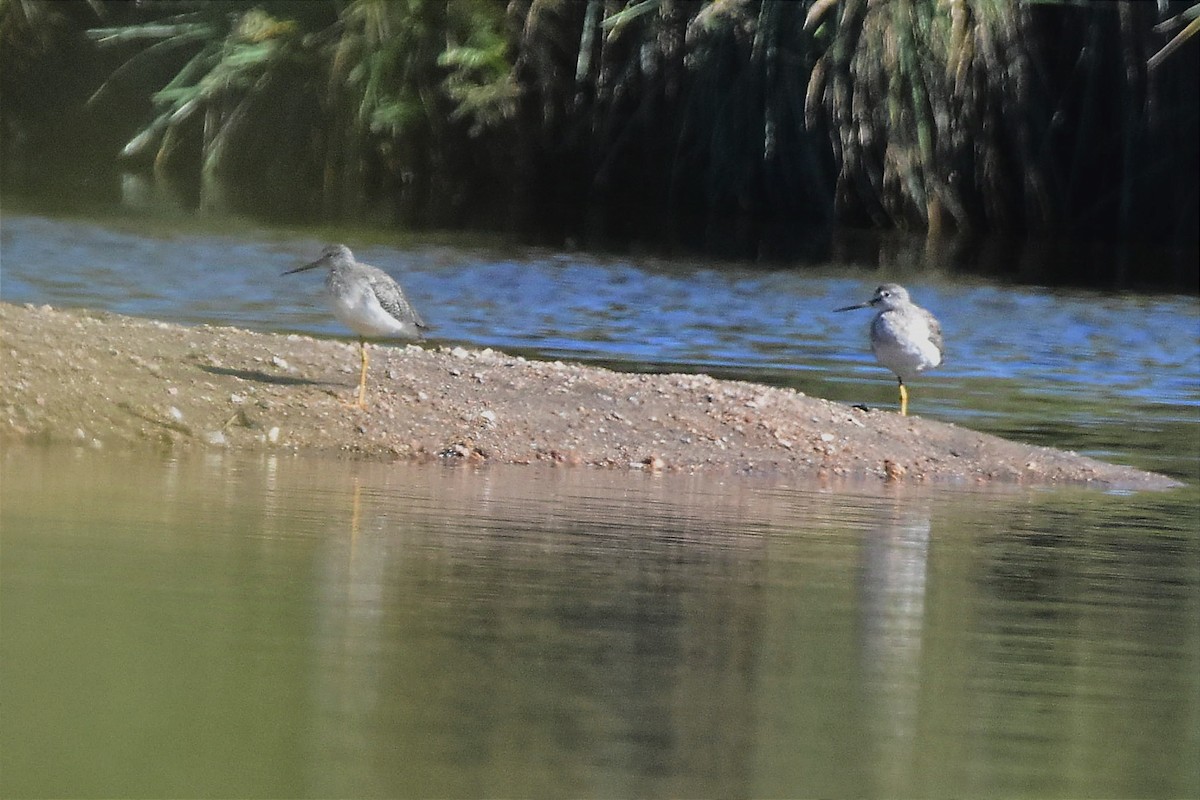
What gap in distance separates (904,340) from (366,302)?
10.8 feet

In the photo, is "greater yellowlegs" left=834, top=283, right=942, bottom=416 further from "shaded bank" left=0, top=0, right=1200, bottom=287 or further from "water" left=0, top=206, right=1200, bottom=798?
"shaded bank" left=0, top=0, right=1200, bottom=287

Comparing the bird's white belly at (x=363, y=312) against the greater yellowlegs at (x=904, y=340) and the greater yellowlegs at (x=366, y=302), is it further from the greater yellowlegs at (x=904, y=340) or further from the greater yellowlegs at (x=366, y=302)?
the greater yellowlegs at (x=904, y=340)

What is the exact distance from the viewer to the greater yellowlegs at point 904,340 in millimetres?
12867

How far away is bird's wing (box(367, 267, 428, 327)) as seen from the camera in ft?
37.9

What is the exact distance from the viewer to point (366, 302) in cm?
1141

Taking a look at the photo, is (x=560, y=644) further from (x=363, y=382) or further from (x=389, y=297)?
(x=389, y=297)

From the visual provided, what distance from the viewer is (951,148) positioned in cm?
2378

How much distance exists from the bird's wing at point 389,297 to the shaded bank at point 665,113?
402 inches

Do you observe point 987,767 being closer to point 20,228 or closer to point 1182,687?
point 1182,687

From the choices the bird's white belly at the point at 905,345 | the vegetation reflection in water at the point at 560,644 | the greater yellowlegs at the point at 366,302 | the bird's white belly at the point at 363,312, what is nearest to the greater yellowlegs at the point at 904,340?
the bird's white belly at the point at 905,345

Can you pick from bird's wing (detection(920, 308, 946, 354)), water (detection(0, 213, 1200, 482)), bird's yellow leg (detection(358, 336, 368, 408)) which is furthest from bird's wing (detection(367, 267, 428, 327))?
bird's wing (detection(920, 308, 946, 354))

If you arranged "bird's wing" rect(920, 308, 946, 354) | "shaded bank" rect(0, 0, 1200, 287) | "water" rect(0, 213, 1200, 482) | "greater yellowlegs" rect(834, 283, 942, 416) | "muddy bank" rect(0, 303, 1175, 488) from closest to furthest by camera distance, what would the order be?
1. "muddy bank" rect(0, 303, 1175, 488)
2. "greater yellowlegs" rect(834, 283, 942, 416)
3. "bird's wing" rect(920, 308, 946, 354)
4. "water" rect(0, 213, 1200, 482)
5. "shaded bank" rect(0, 0, 1200, 287)

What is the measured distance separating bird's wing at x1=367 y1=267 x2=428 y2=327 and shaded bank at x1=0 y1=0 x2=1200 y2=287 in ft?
33.5

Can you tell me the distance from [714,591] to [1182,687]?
163 cm
